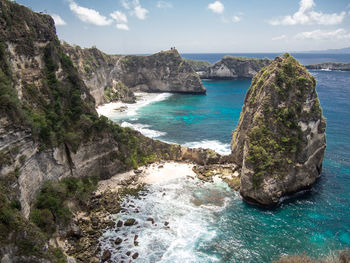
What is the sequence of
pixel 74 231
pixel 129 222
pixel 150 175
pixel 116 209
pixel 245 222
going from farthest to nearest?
pixel 150 175, pixel 116 209, pixel 245 222, pixel 129 222, pixel 74 231

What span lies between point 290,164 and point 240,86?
11008 centimetres

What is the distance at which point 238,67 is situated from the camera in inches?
6629

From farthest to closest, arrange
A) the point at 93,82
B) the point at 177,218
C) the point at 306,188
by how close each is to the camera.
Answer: the point at 93,82
the point at 306,188
the point at 177,218

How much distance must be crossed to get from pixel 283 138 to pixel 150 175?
23.0 m

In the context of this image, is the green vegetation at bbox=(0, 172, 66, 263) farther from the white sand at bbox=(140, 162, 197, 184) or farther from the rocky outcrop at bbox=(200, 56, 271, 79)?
the rocky outcrop at bbox=(200, 56, 271, 79)

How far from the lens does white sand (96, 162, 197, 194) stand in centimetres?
4206

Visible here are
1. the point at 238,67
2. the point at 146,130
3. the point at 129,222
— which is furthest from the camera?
the point at 238,67

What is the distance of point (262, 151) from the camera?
3962 cm

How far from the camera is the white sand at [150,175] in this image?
138ft

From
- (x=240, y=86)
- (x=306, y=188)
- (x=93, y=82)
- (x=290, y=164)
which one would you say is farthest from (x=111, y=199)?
(x=240, y=86)

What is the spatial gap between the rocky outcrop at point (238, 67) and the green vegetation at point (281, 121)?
129273 mm

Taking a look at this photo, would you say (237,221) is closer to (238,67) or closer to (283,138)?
(283,138)

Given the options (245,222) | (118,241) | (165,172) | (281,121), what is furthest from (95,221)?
(281,121)

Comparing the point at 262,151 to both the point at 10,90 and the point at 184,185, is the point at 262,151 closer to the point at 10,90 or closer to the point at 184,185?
the point at 184,185
